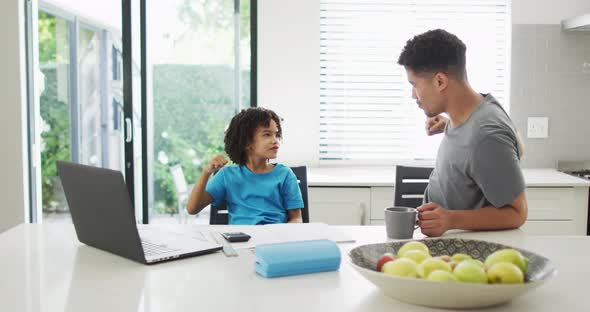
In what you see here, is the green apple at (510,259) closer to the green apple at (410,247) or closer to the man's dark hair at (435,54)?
the green apple at (410,247)

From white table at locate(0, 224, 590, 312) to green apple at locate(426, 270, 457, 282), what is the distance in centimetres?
10

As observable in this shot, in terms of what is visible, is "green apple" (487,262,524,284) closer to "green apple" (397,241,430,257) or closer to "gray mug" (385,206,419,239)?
"green apple" (397,241,430,257)

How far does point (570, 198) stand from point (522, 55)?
3.26 feet

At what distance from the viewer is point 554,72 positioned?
3.70 m

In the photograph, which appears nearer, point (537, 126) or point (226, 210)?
Result: point (226, 210)

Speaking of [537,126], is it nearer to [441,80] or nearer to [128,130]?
[441,80]

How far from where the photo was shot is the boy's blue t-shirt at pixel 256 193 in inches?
90.6

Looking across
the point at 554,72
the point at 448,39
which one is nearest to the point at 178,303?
the point at 448,39

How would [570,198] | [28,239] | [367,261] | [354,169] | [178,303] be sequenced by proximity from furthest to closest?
1. [354,169]
2. [570,198]
3. [28,239]
4. [367,261]
5. [178,303]

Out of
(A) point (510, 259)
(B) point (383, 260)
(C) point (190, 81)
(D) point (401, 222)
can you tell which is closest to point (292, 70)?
(C) point (190, 81)

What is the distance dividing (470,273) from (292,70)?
2669 millimetres

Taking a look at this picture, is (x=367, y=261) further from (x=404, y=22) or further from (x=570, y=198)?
(x=404, y=22)

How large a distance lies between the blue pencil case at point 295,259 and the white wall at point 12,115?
2752mm

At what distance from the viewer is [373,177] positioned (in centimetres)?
325
